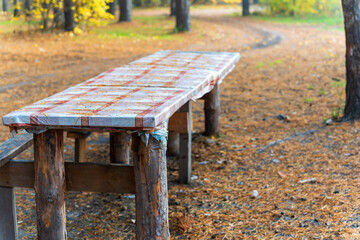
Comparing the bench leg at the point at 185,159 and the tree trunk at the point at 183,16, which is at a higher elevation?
the tree trunk at the point at 183,16

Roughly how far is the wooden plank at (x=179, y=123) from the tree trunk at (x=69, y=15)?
41.8ft

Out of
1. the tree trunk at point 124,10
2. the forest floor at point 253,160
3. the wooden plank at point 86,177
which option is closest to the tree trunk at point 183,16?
the tree trunk at point 124,10

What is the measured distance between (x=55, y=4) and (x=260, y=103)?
10.7 metres

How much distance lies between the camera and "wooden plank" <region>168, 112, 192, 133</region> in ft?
15.0

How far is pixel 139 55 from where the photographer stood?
42.7 ft

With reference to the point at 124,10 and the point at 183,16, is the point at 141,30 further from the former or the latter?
the point at 124,10

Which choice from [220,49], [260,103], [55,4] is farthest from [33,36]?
[260,103]

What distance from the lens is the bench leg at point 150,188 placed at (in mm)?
2918

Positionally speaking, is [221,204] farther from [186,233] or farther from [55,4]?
[55,4]

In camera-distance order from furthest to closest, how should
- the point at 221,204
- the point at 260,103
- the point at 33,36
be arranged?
the point at 33,36, the point at 260,103, the point at 221,204

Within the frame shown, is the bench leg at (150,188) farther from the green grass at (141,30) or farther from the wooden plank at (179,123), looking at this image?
the green grass at (141,30)

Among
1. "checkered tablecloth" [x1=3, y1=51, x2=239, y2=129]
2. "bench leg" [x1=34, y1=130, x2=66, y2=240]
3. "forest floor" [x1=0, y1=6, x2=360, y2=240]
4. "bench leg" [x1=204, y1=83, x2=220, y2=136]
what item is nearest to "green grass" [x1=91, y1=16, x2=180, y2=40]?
"forest floor" [x1=0, y1=6, x2=360, y2=240]

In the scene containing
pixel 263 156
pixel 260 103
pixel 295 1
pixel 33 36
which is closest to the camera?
pixel 263 156

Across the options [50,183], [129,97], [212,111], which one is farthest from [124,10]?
[50,183]
